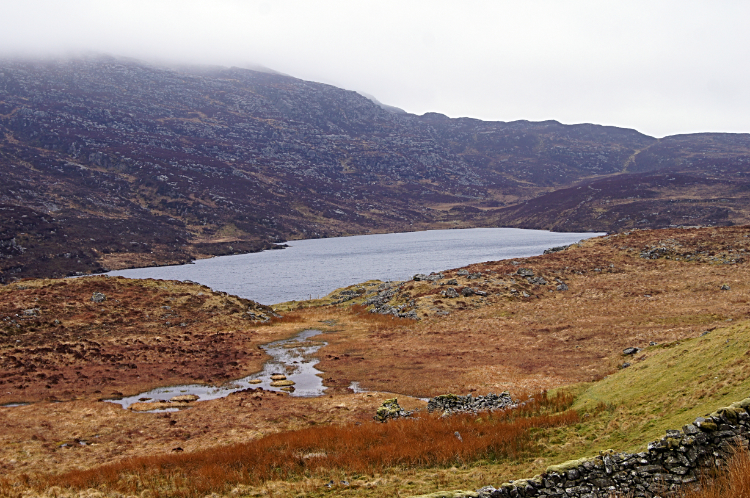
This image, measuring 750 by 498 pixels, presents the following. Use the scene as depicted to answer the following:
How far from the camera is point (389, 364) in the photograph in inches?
1631

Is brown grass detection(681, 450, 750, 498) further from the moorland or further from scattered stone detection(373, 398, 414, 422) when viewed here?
A: scattered stone detection(373, 398, 414, 422)

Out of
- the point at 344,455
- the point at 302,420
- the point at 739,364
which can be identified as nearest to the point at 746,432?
the point at 739,364

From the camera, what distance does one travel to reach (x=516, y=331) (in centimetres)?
4884

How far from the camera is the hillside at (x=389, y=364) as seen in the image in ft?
50.2

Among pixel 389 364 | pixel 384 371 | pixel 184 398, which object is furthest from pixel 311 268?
pixel 184 398

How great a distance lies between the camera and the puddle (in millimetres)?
34719

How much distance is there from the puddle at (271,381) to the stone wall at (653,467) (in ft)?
84.0

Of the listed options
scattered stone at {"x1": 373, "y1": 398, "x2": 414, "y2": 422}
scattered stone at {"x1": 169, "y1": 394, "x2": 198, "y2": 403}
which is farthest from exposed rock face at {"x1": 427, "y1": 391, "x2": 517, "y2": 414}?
scattered stone at {"x1": 169, "y1": 394, "x2": 198, "y2": 403}

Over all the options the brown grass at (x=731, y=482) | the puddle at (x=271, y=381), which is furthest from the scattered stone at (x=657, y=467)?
the puddle at (x=271, y=381)

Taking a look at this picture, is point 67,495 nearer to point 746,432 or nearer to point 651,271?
point 746,432

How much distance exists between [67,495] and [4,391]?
2723cm

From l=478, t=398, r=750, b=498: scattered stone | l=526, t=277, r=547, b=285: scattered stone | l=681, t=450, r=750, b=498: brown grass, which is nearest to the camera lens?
l=681, t=450, r=750, b=498: brown grass

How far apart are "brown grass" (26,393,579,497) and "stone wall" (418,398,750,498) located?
486 cm

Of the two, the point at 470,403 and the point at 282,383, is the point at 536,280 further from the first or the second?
the point at 470,403
